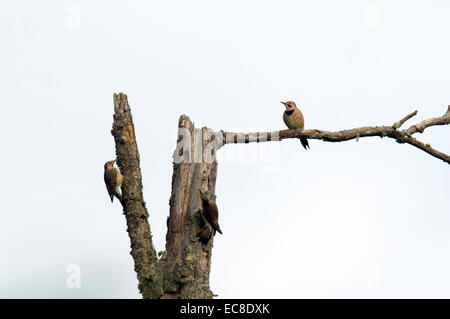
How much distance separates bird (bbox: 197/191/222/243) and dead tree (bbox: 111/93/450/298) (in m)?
0.09

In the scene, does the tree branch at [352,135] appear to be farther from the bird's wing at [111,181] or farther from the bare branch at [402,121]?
the bird's wing at [111,181]

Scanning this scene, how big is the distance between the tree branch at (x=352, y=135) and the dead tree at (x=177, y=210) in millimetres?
151

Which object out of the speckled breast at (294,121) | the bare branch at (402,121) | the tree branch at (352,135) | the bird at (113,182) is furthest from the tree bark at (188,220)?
the bare branch at (402,121)

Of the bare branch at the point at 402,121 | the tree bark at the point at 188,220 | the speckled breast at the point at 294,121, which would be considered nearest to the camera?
the tree bark at the point at 188,220

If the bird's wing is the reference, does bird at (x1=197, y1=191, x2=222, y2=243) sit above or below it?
below

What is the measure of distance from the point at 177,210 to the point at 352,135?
124 inches

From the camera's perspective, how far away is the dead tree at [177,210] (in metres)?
8.76

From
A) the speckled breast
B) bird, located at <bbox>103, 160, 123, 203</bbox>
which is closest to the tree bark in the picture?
bird, located at <bbox>103, 160, 123, 203</bbox>

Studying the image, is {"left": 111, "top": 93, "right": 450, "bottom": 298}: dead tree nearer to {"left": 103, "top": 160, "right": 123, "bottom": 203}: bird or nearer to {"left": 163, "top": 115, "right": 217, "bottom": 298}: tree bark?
{"left": 163, "top": 115, "right": 217, "bottom": 298}: tree bark

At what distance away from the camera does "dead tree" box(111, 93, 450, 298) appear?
876 cm

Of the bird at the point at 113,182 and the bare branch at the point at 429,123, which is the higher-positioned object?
the bare branch at the point at 429,123
